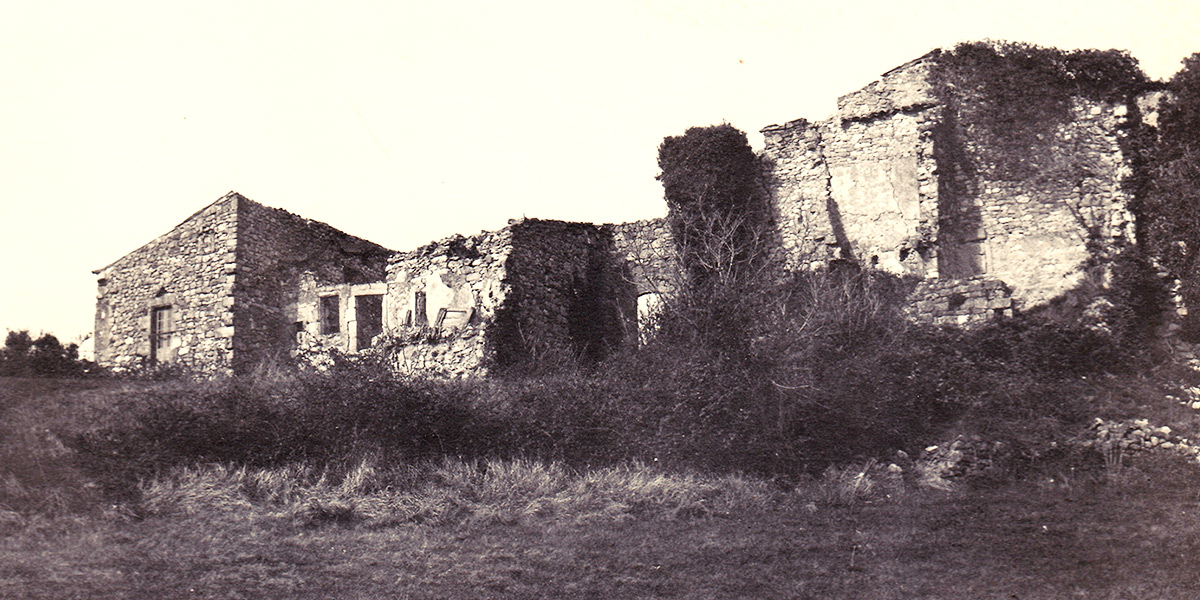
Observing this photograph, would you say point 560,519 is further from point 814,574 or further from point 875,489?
point 875,489

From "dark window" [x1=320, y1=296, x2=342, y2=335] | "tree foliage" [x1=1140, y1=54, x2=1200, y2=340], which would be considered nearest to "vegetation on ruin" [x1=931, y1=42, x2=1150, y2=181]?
"tree foliage" [x1=1140, y1=54, x2=1200, y2=340]

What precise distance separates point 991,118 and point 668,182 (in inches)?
284

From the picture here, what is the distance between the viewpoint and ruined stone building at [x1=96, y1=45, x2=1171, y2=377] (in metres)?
16.2

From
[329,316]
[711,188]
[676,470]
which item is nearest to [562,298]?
[711,188]

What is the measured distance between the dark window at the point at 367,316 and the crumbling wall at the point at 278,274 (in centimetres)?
49

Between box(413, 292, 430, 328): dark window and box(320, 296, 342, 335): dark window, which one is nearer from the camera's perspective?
box(413, 292, 430, 328): dark window

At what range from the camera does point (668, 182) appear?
1850 cm

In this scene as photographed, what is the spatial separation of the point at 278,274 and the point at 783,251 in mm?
12948

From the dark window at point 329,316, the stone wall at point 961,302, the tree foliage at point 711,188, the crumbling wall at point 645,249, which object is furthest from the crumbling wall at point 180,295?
the stone wall at point 961,302

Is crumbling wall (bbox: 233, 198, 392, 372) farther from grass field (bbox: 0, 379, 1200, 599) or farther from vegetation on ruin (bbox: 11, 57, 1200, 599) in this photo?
grass field (bbox: 0, 379, 1200, 599)

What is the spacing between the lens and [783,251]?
18.5 meters

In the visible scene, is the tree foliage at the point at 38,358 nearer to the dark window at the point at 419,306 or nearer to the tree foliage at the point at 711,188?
the dark window at the point at 419,306

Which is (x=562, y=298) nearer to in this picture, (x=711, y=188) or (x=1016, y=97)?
(x=711, y=188)

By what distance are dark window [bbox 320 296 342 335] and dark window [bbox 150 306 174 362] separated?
3816 mm
